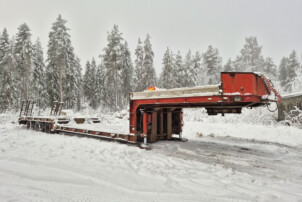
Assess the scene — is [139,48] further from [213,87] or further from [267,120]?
[213,87]

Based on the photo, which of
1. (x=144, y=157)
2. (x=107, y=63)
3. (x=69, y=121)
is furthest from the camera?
(x=107, y=63)

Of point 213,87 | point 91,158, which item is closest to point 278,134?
point 213,87

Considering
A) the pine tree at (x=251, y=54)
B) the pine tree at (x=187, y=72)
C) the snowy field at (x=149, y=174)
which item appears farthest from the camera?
the pine tree at (x=187, y=72)

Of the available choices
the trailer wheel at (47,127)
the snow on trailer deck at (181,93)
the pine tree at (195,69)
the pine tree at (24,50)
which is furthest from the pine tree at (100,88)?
the snow on trailer deck at (181,93)

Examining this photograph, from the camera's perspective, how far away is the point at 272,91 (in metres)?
5.20

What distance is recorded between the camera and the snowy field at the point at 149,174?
2.98m

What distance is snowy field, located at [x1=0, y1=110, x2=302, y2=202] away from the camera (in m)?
2.98

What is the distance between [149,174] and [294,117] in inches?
418

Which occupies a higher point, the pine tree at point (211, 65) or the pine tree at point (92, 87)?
the pine tree at point (211, 65)

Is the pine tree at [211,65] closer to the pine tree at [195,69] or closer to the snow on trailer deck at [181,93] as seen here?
the pine tree at [195,69]

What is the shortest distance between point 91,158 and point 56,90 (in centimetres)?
2864

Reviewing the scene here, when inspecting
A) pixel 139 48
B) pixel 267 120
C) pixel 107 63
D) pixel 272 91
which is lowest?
pixel 267 120

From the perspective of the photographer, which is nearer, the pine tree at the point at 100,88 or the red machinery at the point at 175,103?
the red machinery at the point at 175,103

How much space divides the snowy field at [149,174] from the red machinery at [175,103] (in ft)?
3.74
